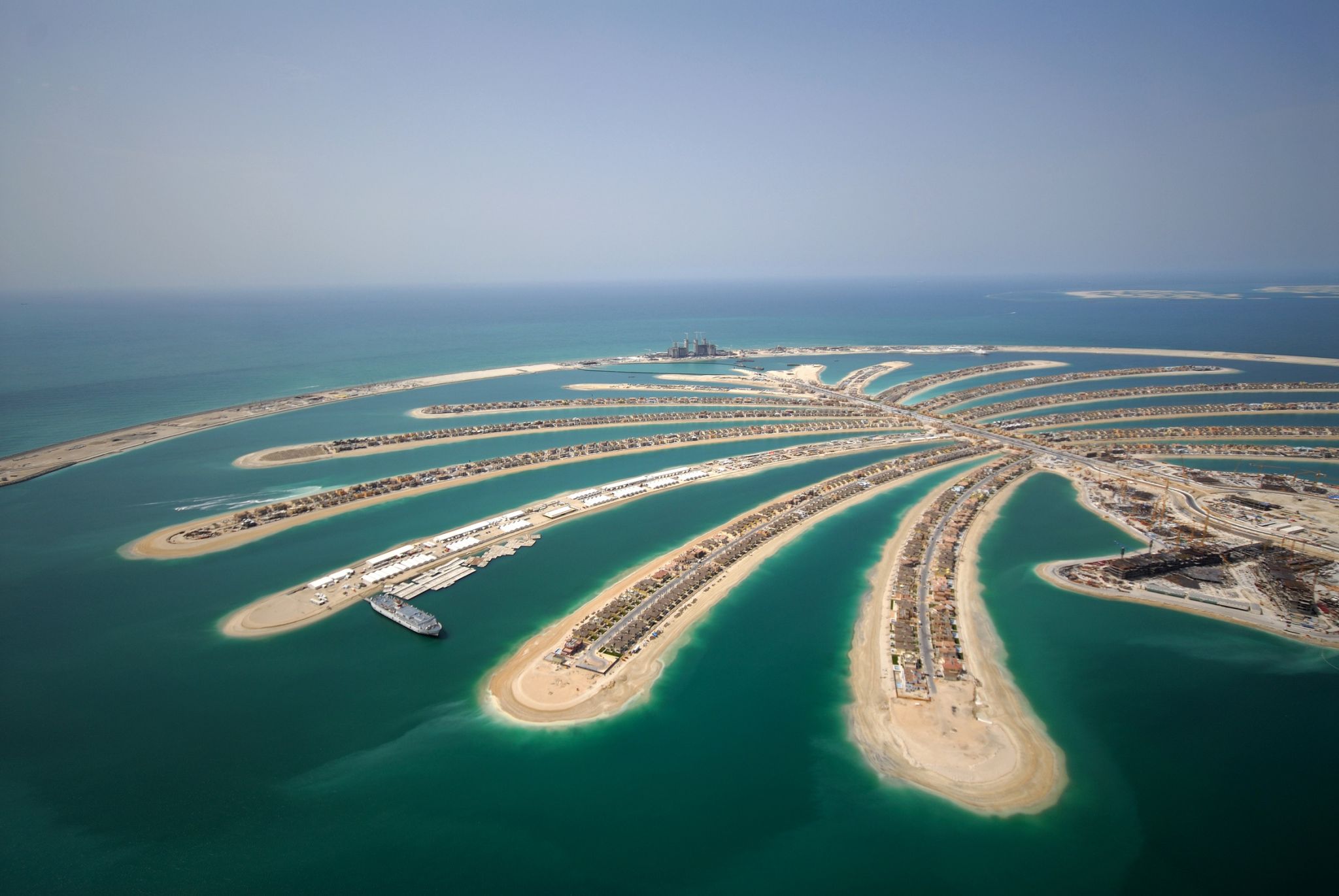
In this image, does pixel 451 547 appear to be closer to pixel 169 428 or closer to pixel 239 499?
pixel 239 499

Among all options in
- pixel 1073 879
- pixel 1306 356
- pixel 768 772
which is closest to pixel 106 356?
pixel 768 772

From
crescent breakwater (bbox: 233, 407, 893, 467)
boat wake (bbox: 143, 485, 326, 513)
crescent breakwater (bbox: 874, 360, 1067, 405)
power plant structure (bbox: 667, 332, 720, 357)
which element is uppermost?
power plant structure (bbox: 667, 332, 720, 357)

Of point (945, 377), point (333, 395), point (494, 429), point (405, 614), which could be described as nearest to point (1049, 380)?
point (945, 377)

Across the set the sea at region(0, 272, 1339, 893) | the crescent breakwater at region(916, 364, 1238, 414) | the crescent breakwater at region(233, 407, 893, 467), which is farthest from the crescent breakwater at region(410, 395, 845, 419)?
the sea at region(0, 272, 1339, 893)

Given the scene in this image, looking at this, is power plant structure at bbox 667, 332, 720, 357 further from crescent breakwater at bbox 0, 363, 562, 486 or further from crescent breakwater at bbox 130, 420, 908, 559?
crescent breakwater at bbox 130, 420, 908, 559

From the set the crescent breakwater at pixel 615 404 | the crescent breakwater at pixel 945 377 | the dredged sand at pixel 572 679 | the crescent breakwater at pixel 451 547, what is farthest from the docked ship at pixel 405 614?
the crescent breakwater at pixel 945 377

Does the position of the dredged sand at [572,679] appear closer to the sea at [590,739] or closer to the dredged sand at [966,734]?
the sea at [590,739]
